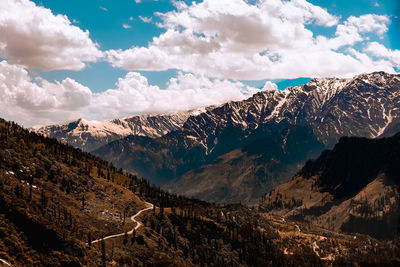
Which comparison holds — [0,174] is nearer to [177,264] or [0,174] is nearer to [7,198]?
[7,198]

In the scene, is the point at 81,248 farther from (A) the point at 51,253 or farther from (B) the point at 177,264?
(B) the point at 177,264

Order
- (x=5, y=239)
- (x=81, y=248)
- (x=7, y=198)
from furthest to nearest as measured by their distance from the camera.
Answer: (x=81, y=248) → (x=7, y=198) → (x=5, y=239)

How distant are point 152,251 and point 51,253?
9543cm

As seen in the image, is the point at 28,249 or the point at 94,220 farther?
the point at 94,220

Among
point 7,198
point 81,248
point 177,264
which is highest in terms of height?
point 7,198

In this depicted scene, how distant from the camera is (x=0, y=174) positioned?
7195 inches

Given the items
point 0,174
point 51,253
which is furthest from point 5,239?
point 0,174

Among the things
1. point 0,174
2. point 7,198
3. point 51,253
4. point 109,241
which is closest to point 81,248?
point 51,253

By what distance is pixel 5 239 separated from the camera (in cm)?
9556

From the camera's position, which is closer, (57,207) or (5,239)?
(5,239)

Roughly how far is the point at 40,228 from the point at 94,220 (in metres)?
92.8

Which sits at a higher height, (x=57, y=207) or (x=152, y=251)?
(x=57, y=207)

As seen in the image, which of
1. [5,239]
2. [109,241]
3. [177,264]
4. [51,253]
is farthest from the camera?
[177,264]

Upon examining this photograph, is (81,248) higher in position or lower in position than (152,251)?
higher
